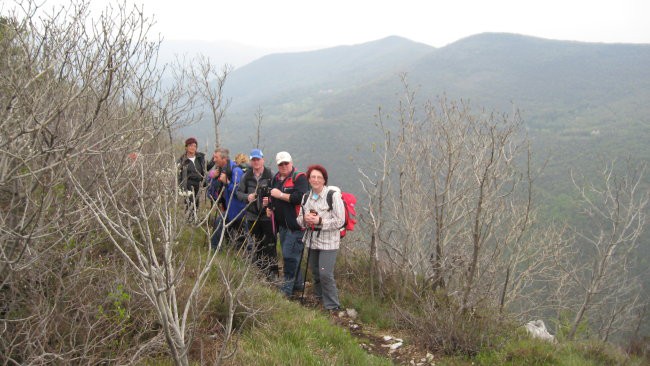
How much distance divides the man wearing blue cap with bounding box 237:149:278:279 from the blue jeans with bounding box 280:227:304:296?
0.19m

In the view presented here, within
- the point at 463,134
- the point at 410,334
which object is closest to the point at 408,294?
the point at 410,334

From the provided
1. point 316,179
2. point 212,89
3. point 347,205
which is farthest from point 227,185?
point 212,89

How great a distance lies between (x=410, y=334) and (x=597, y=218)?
5916 centimetres

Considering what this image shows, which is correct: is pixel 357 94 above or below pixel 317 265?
above

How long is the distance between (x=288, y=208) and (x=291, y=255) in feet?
2.00

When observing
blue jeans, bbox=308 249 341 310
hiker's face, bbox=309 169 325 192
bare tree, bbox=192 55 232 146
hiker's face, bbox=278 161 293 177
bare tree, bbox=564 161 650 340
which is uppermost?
bare tree, bbox=192 55 232 146

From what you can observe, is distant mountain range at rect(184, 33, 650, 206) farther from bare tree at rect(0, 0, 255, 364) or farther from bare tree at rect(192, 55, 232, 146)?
bare tree at rect(0, 0, 255, 364)

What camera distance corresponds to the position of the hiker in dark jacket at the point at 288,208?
518 cm

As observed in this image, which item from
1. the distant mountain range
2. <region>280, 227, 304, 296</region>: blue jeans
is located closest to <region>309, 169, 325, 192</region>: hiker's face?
<region>280, 227, 304, 296</region>: blue jeans

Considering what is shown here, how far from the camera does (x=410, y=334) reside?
4984 millimetres

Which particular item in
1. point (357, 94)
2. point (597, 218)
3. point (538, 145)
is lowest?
point (597, 218)

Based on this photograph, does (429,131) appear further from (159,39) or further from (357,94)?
(357,94)

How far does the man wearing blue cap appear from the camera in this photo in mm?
5391

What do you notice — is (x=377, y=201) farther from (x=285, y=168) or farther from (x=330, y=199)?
(x=285, y=168)
